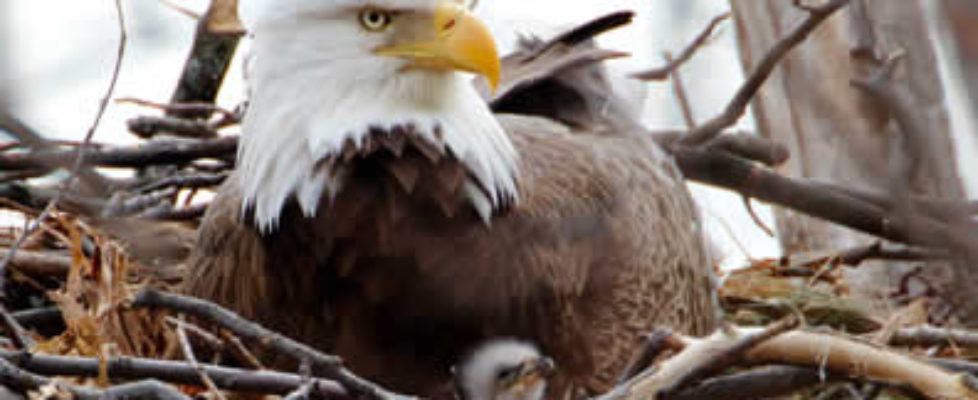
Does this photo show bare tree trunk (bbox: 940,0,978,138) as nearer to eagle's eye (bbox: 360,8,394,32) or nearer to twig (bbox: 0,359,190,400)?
twig (bbox: 0,359,190,400)

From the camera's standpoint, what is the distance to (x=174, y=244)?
4.22m

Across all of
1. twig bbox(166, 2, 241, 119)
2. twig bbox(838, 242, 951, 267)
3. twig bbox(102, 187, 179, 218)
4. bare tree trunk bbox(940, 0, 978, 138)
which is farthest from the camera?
twig bbox(166, 2, 241, 119)

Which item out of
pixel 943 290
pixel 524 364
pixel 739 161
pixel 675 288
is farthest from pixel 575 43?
pixel 524 364

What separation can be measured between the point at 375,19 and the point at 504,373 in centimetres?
97

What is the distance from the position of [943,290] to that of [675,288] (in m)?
0.85

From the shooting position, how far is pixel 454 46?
3281 millimetres

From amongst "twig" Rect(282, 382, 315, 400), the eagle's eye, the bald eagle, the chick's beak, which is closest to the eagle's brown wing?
the bald eagle

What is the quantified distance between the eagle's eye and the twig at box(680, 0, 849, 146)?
1.09 m

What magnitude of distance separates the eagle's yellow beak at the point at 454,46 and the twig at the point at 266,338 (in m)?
0.90

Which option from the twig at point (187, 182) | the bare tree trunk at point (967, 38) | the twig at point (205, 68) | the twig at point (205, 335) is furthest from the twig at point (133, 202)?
the bare tree trunk at point (967, 38)

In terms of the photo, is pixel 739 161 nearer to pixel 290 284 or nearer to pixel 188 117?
pixel 290 284

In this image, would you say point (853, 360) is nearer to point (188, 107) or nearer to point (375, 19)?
point (375, 19)

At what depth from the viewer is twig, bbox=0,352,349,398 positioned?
258 cm

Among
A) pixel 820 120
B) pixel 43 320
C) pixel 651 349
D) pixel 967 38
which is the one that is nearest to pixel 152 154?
pixel 43 320
